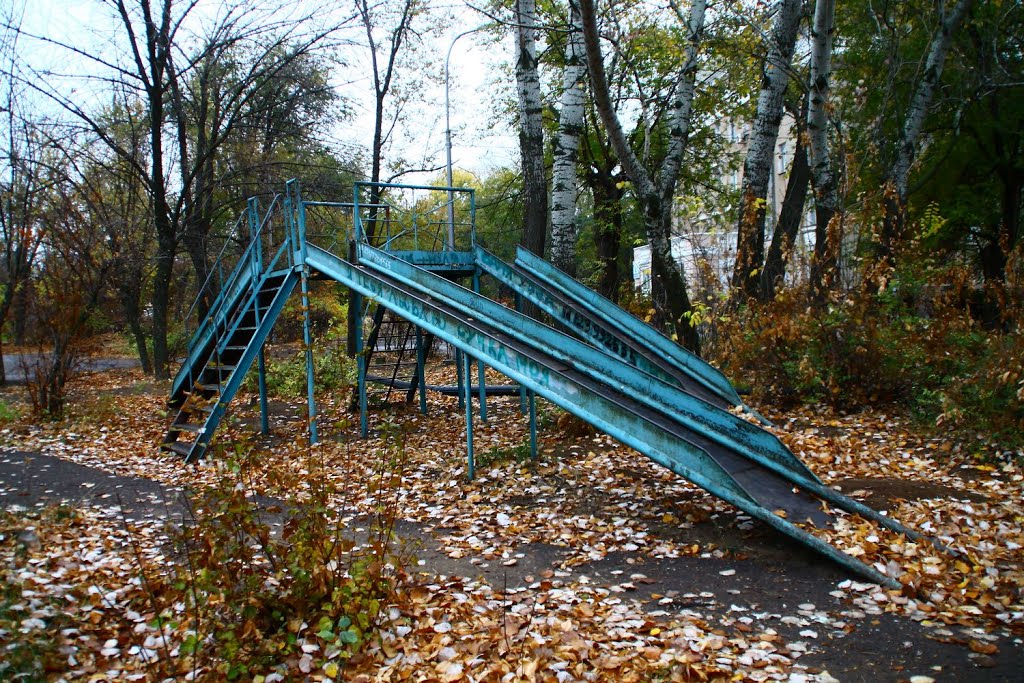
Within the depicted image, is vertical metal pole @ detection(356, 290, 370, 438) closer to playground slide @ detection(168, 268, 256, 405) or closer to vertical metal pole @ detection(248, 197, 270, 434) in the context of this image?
vertical metal pole @ detection(248, 197, 270, 434)

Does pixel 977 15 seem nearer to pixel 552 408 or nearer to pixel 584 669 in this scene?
pixel 552 408

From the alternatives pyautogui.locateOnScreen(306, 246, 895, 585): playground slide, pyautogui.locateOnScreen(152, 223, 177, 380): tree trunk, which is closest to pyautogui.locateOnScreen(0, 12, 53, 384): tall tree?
pyautogui.locateOnScreen(152, 223, 177, 380): tree trunk

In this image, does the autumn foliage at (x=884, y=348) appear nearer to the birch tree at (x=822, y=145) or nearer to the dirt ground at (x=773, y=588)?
the birch tree at (x=822, y=145)

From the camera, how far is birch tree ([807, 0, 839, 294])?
893 cm

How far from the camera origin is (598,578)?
4.92 meters

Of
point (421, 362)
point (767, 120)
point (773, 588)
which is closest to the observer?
point (773, 588)

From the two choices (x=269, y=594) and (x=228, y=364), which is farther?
(x=228, y=364)

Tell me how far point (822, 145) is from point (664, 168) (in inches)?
113

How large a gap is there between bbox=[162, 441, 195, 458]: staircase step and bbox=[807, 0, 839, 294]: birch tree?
8.25m

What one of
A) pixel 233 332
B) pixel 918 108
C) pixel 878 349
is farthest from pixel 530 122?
pixel 918 108

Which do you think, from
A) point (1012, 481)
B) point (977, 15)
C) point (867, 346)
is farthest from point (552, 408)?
point (977, 15)

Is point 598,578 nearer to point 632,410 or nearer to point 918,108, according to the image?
point 632,410

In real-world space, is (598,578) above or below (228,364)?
below

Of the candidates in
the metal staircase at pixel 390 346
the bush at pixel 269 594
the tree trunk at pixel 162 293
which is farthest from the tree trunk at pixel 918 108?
the tree trunk at pixel 162 293
